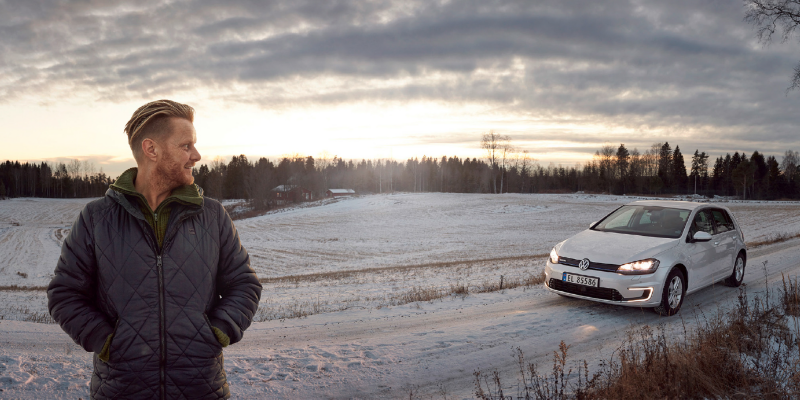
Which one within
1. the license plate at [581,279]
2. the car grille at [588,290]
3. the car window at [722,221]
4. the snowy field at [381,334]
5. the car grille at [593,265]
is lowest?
the snowy field at [381,334]

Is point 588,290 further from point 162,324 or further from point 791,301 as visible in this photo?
point 162,324

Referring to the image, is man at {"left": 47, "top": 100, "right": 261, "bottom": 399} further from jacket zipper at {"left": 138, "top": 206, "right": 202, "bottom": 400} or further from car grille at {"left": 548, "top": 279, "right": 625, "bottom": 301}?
car grille at {"left": 548, "top": 279, "right": 625, "bottom": 301}

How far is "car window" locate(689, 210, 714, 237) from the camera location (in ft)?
28.0

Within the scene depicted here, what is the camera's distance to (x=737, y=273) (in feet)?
31.5

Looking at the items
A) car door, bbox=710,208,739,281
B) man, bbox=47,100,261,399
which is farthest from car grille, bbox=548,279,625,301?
man, bbox=47,100,261,399

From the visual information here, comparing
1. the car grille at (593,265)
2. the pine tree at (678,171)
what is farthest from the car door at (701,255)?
the pine tree at (678,171)

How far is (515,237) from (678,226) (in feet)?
73.5

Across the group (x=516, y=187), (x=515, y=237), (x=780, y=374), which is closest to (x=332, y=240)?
(x=515, y=237)

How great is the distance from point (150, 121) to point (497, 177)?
400 feet

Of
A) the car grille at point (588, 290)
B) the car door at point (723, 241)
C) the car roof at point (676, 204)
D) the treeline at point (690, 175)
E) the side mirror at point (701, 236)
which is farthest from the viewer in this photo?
the treeline at point (690, 175)

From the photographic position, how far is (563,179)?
409 feet

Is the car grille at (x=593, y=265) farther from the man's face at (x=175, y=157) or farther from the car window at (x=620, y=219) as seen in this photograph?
the man's face at (x=175, y=157)

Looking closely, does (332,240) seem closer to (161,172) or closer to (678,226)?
(678,226)

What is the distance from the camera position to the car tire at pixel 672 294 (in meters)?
7.34
